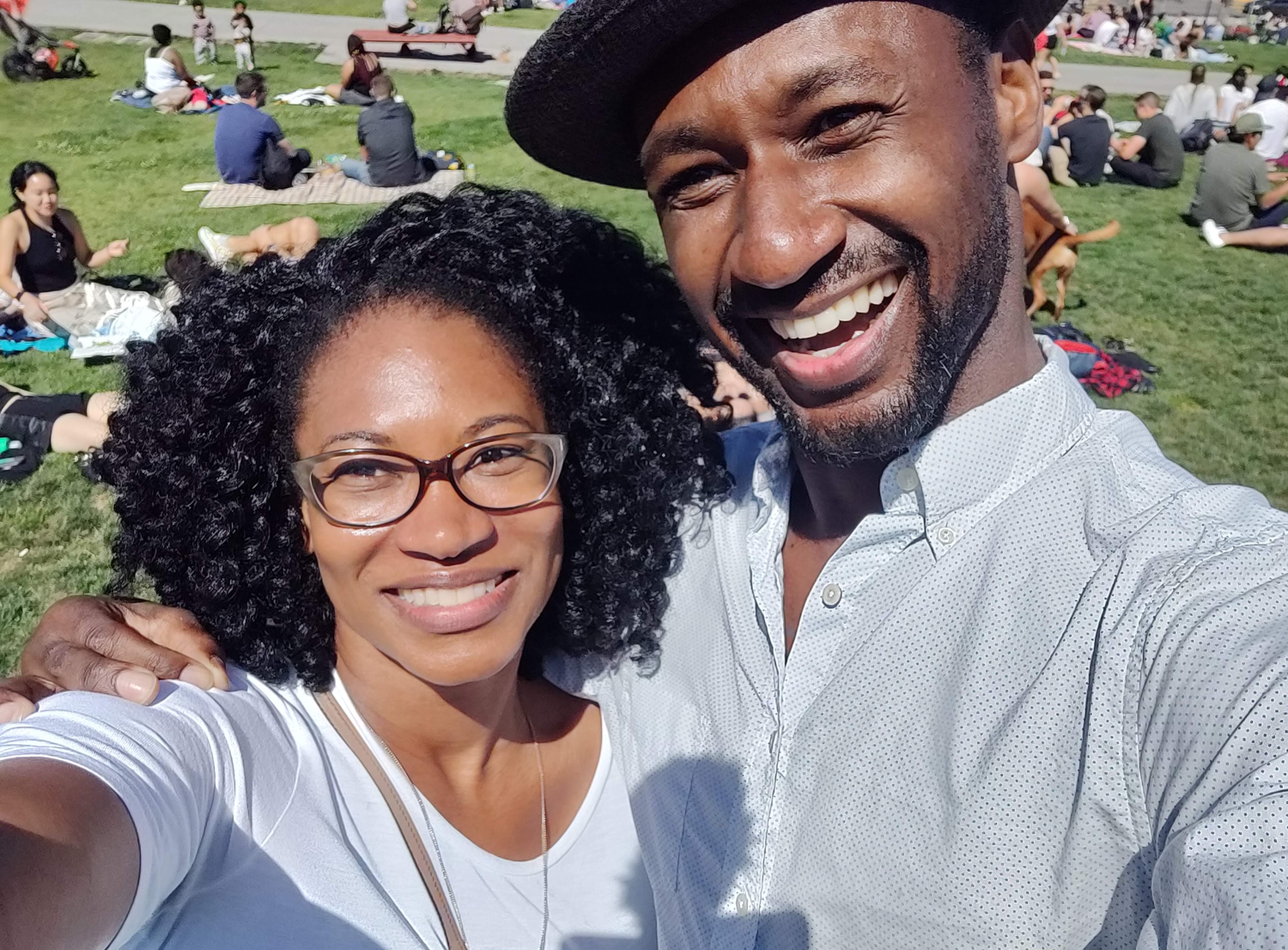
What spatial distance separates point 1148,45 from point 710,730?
29546mm

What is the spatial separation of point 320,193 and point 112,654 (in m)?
10.7

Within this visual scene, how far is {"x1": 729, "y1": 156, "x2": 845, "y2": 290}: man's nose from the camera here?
1.69 meters

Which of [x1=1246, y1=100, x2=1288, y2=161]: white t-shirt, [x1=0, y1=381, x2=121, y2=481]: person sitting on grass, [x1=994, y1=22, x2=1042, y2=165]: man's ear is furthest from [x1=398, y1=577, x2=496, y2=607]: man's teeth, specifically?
[x1=1246, y1=100, x2=1288, y2=161]: white t-shirt

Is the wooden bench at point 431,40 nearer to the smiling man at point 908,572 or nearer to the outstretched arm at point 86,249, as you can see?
the outstretched arm at point 86,249

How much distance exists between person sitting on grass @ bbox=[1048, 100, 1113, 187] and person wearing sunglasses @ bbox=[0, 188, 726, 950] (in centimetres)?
1208

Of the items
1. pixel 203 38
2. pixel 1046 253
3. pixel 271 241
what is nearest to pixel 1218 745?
pixel 1046 253

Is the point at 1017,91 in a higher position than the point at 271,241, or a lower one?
higher

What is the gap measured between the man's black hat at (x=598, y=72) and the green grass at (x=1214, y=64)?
2406 cm

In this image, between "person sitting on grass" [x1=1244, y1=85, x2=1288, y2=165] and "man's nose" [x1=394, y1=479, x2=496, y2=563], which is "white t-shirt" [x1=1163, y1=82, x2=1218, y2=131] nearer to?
"person sitting on grass" [x1=1244, y1=85, x2=1288, y2=165]


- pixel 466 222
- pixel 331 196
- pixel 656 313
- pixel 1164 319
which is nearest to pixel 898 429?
pixel 656 313

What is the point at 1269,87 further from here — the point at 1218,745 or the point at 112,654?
the point at 112,654

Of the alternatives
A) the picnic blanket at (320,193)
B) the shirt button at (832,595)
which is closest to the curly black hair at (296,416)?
the shirt button at (832,595)

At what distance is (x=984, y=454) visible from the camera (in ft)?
5.65

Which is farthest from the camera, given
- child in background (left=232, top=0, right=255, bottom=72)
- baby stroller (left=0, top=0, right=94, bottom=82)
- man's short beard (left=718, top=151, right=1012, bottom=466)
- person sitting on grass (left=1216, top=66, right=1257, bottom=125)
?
child in background (left=232, top=0, right=255, bottom=72)
